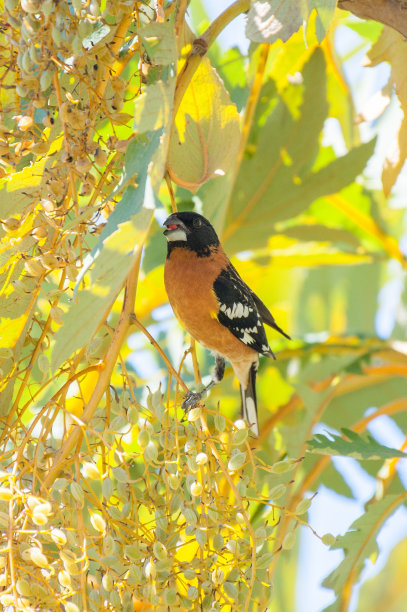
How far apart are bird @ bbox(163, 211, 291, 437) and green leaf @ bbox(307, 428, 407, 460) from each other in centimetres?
44

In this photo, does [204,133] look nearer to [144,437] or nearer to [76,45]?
[76,45]

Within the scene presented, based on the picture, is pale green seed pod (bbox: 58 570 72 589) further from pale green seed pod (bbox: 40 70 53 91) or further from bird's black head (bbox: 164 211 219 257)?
bird's black head (bbox: 164 211 219 257)

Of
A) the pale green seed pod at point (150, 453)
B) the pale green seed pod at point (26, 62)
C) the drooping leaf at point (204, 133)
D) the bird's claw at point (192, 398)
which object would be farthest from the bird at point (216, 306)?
the pale green seed pod at point (26, 62)

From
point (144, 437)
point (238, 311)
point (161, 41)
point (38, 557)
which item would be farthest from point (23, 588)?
point (238, 311)

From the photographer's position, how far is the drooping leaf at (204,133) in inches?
56.8

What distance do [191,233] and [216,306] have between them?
9.3 inches

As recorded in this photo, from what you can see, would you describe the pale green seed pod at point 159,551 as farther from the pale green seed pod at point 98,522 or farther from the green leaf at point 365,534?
the green leaf at point 365,534

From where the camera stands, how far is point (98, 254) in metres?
0.94

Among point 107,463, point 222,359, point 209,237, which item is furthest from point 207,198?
point 107,463

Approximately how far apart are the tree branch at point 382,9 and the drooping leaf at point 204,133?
Result: 0.88ft

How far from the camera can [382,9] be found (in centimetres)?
140

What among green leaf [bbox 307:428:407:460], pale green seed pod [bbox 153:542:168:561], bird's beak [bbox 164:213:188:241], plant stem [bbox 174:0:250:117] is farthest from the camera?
bird's beak [bbox 164:213:188:241]

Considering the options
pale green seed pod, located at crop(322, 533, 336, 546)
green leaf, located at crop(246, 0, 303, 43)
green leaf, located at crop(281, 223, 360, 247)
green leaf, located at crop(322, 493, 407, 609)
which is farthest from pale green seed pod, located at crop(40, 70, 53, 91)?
green leaf, located at crop(281, 223, 360, 247)

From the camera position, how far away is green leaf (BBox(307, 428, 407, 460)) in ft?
4.70
